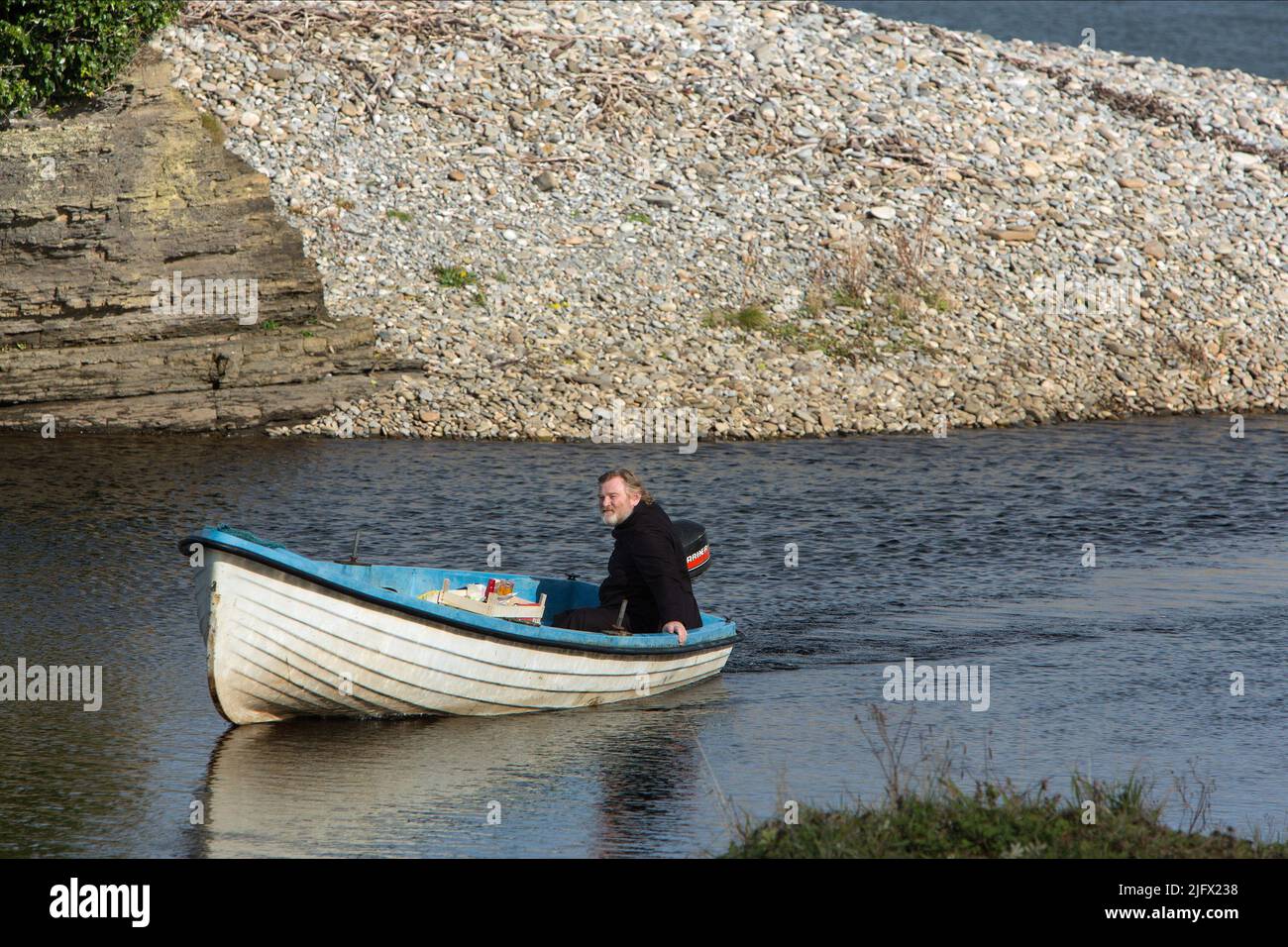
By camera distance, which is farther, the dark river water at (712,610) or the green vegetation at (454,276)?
the green vegetation at (454,276)

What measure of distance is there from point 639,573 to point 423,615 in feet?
6.84

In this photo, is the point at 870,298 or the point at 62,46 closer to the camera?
the point at 62,46

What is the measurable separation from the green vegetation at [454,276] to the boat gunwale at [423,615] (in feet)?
49.1

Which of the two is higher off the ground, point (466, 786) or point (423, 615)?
point (423, 615)

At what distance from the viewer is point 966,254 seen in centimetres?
3011

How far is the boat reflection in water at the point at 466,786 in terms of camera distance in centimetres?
1015

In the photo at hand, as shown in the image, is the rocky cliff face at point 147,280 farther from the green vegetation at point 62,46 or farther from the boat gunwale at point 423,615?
the boat gunwale at point 423,615

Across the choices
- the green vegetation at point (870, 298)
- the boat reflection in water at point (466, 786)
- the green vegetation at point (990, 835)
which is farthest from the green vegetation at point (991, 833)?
the green vegetation at point (870, 298)

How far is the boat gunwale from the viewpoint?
38.8ft

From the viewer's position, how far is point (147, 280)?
76.0 feet

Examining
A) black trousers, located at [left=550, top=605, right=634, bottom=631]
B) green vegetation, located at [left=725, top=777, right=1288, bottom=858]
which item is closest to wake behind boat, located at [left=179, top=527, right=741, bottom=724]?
black trousers, located at [left=550, top=605, right=634, bottom=631]

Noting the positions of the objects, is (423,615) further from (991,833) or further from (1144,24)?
(1144,24)

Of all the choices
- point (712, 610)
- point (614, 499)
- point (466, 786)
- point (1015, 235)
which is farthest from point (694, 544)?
point (1015, 235)

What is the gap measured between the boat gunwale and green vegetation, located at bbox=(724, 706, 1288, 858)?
11.5 ft
